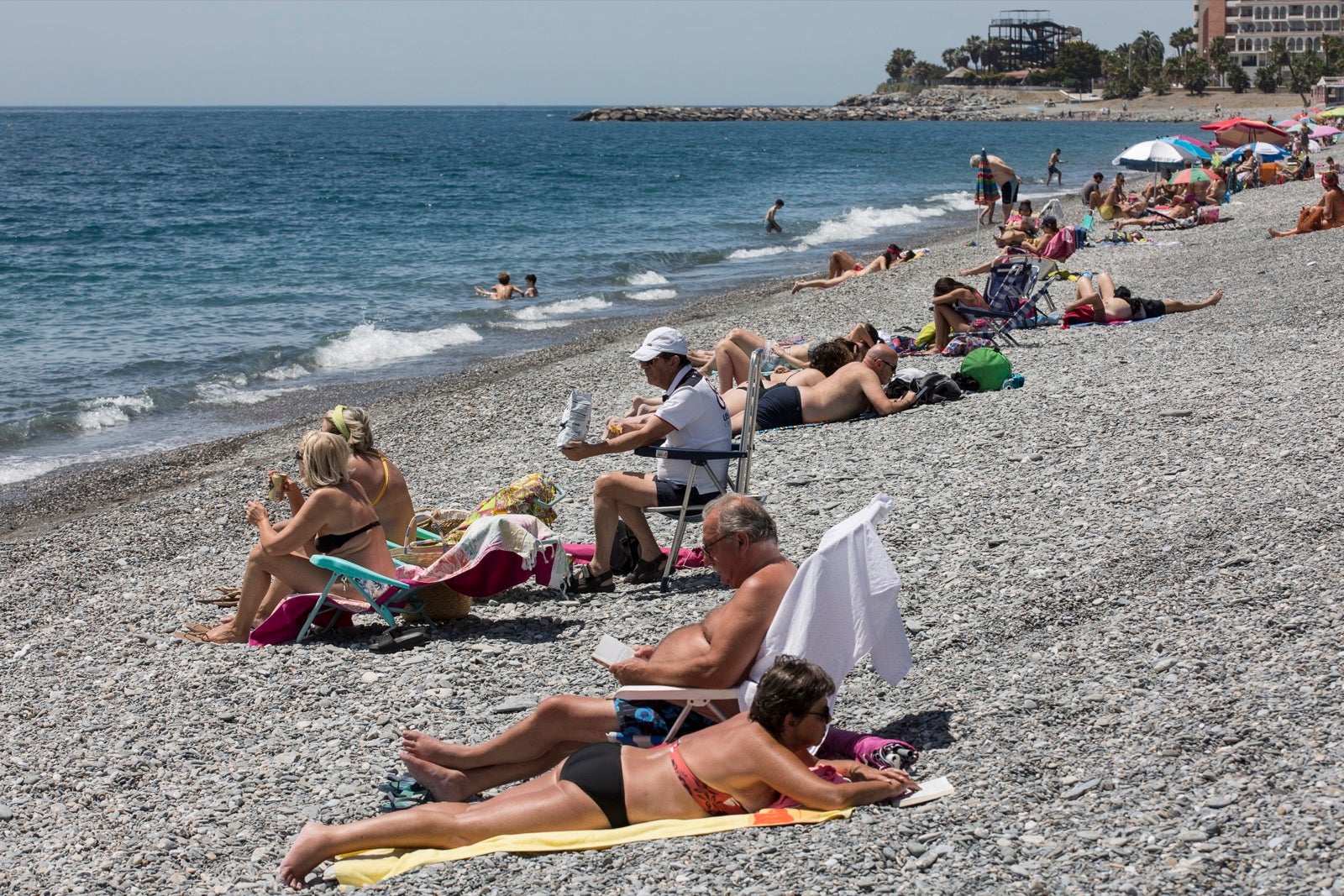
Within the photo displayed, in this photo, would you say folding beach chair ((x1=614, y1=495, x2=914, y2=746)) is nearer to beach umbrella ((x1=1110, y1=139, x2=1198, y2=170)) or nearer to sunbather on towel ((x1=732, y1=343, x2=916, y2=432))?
sunbather on towel ((x1=732, y1=343, x2=916, y2=432))

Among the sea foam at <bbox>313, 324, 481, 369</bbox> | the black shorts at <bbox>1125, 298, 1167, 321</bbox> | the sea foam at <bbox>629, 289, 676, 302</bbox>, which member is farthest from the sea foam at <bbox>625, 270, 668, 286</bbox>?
the black shorts at <bbox>1125, 298, 1167, 321</bbox>

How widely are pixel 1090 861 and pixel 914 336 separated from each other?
9.56 m

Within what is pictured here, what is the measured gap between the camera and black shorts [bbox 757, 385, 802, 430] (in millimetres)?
9109

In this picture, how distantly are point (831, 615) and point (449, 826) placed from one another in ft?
4.44

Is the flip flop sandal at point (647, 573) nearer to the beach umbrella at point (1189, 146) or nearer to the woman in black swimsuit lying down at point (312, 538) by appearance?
the woman in black swimsuit lying down at point (312, 538)

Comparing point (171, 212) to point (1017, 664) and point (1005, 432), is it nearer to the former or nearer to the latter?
point (1005, 432)

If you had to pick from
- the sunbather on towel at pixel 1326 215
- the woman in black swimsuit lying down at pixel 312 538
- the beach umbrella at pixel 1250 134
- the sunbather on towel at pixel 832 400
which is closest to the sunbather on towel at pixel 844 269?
the sunbather on towel at pixel 1326 215

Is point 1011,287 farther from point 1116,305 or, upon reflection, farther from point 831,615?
point 831,615

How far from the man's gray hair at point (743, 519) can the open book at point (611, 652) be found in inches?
20.0

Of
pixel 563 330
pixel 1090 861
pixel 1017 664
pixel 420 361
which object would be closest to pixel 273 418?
pixel 420 361

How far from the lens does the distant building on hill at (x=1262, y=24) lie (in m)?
132

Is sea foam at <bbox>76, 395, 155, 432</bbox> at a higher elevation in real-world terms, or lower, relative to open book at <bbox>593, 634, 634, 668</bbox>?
lower

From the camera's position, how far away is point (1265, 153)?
2870 cm

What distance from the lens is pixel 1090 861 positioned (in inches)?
124
